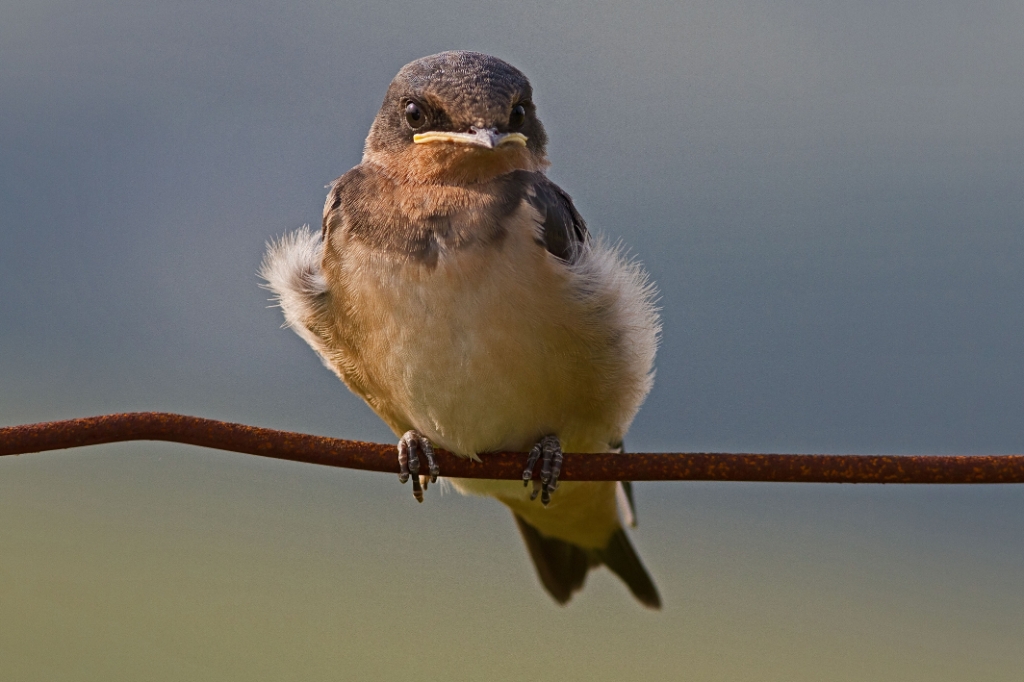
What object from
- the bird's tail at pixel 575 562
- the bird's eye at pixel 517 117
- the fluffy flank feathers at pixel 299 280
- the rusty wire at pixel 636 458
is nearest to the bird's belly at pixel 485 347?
the fluffy flank feathers at pixel 299 280

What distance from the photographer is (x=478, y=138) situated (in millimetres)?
2342

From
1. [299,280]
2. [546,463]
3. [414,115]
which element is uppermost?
[414,115]

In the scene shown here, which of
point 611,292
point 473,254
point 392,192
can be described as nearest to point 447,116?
point 392,192

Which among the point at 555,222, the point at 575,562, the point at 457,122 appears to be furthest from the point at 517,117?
the point at 575,562

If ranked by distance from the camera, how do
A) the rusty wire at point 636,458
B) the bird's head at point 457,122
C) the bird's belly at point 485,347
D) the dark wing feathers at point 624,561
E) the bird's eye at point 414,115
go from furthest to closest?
1. the dark wing feathers at point 624,561
2. the bird's eye at point 414,115
3. the bird's head at point 457,122
4. the bird's belly at point 485,347
5. the rusty wire at point 636,458

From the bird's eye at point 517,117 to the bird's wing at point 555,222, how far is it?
0.13m

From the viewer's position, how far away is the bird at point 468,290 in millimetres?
2281

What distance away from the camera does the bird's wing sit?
2359mm

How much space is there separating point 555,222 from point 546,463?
20.7 inches

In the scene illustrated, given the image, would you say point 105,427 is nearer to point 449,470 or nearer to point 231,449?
point 231,449

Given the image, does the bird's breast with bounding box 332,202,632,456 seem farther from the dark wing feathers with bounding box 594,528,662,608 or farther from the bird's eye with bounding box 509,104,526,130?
the dark wing feathers with bounding box 594,528,662,608

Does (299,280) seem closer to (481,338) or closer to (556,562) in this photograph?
(481,338)

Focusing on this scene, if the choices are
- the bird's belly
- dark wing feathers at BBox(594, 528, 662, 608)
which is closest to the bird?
the bird's belly

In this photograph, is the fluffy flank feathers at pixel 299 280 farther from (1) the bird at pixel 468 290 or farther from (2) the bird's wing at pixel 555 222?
(2) the bird's wing at pixel 555 222
